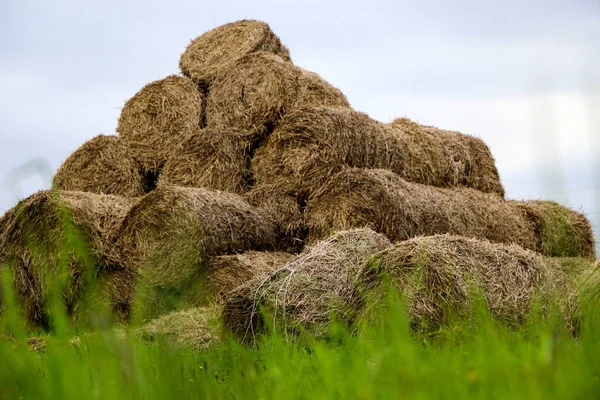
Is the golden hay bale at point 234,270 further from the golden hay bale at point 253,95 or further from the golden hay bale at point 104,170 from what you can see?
the golden hay bale at point 104,170

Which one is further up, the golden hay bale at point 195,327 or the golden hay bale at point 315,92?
the golden hay bale at point 315,92

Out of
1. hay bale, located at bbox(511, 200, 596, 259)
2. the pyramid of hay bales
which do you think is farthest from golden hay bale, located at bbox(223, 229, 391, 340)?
hay bale, located at bbox(511, 200, 596, 259)

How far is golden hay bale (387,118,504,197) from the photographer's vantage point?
8.11 metres

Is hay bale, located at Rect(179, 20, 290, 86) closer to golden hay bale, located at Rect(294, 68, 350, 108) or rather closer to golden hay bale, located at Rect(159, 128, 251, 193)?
golden hay bale, located at Rect(294, 68, 350, 108)

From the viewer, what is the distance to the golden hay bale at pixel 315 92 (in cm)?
768

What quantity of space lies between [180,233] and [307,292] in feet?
5.65

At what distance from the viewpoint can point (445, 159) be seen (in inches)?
338

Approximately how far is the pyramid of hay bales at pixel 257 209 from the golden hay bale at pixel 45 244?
1cm

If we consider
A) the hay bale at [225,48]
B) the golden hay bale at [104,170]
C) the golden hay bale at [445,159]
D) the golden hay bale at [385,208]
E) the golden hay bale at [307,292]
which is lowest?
the golden hay bale at [307,292]

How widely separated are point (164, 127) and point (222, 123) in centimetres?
79

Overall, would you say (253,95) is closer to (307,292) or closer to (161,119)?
(161,119)

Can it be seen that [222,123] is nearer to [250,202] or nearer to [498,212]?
[250,202]

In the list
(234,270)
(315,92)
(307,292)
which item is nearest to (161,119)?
(315,92)

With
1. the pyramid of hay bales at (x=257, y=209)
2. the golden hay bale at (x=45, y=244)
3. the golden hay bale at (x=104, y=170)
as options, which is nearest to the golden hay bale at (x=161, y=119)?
the pyramid of hay bales at (x=257, y=209)
